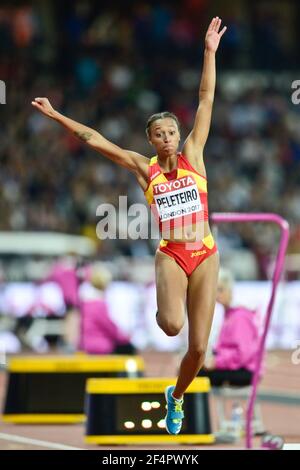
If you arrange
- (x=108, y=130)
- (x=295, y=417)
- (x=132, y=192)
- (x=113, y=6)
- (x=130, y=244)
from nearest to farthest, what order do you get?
(x=295, y=417)
(x=130, y=244)
(x=132, y=192)
(x=108, y=130)
(x=113, y=6)

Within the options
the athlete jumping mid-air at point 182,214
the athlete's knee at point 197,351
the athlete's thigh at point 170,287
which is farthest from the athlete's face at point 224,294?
the athlete's knee at point 197,351

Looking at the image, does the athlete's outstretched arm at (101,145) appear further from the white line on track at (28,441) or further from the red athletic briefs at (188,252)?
the white line on track at (28,441)

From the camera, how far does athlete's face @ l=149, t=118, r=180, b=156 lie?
818 cm

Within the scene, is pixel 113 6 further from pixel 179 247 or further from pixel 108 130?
pixel 179 247

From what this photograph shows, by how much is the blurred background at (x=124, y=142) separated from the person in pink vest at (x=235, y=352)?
782 cm

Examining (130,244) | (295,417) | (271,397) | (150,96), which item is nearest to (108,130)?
(150,96)

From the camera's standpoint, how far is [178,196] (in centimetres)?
809

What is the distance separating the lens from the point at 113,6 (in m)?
29.5

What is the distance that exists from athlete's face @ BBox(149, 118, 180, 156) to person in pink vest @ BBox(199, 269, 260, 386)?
3121mm

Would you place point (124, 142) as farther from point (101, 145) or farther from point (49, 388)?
point (101, 145)

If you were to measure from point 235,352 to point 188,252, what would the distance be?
2.95m

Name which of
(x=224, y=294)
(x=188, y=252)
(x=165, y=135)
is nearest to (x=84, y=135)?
(x=165, y=135)

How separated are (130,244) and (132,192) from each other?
75.9 inches

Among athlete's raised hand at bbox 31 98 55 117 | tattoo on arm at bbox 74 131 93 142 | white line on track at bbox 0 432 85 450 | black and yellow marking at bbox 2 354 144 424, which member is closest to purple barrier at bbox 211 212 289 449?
white line on track at bbox 0 432 85 450
